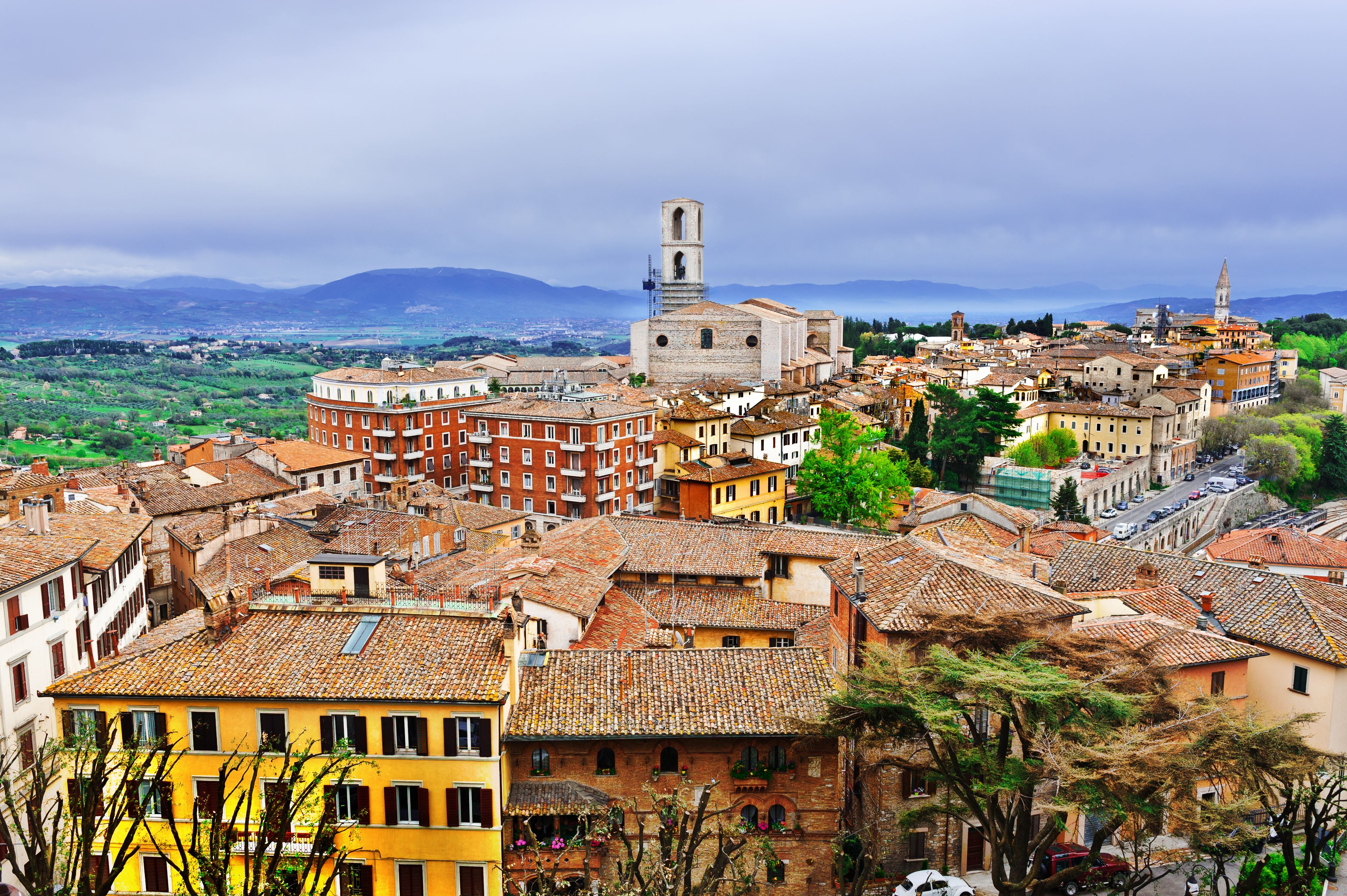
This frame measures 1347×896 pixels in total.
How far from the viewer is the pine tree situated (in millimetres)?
93438

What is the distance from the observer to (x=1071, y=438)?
8900 cm

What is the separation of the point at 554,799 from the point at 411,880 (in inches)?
124

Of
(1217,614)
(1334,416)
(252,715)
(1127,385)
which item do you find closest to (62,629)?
(252,715)

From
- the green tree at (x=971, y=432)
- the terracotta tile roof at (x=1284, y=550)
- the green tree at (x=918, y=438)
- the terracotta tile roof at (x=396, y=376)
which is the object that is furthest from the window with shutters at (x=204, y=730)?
the green tree at (x=971, y=432)

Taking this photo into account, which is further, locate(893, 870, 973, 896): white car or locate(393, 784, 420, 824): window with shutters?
locate(893, 870, 973, 896): white car

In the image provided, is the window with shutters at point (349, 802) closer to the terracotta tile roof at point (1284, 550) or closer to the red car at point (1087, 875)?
the red car at point (1087, 875)

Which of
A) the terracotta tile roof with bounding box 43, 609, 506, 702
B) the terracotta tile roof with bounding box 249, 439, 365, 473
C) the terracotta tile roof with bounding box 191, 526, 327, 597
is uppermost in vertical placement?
the terracotta tile roof with bounding box 43, 609, 506, 702

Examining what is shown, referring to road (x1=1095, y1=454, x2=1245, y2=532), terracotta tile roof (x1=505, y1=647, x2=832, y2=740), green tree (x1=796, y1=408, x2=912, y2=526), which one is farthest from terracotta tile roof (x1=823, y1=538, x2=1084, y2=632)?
road (x1=1095, y1=454, x2=1245, y2=532)

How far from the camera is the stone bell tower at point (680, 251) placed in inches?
4496

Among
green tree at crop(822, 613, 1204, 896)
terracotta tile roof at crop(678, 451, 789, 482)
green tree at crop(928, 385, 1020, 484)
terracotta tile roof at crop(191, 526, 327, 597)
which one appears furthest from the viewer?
green tree at crop(928, 385, 1020, 484)

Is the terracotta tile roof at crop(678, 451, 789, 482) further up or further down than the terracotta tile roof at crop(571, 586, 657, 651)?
further up

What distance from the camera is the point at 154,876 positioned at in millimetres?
19641

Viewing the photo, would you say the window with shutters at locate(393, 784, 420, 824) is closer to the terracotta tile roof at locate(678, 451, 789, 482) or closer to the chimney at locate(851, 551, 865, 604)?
the chimney at locate(851, 551, 865, 604)

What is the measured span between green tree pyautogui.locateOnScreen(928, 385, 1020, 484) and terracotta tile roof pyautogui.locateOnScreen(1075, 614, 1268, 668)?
169ft
